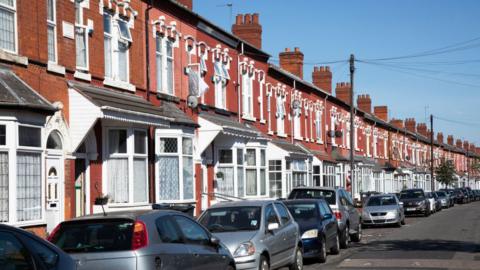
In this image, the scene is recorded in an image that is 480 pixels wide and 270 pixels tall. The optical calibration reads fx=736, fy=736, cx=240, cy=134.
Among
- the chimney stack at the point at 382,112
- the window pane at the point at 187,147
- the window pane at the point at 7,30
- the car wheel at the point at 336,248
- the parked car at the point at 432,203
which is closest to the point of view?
the window pane at the point at 7,30

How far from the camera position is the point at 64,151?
17672mm

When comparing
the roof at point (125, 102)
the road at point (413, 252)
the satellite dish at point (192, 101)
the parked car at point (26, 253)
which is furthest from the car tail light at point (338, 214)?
the parked car at point (26, 253)

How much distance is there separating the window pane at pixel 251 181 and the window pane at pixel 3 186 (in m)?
16.8

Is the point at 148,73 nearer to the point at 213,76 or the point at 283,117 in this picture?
the point at 213,76

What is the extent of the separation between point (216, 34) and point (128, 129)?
1056cm

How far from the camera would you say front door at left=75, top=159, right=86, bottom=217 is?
1905 cm

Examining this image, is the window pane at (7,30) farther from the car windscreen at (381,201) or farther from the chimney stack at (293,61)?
the chimney stack at (293,61)

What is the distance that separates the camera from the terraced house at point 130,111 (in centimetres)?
1572

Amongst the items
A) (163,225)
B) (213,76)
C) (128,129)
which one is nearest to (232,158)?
(213,76)

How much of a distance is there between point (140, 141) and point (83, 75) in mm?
3059

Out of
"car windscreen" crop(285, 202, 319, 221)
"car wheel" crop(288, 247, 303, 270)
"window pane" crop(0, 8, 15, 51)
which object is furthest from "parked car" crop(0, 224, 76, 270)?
"car windscreen" crop(285, 202, 319, 221)

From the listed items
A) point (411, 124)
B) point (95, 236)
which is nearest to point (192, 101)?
point (95, 236)

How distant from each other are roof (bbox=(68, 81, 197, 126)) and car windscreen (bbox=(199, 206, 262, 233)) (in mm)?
5151

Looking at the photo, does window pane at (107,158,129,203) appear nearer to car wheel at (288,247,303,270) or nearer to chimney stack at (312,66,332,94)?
car wheel at (288,247,303,270)
